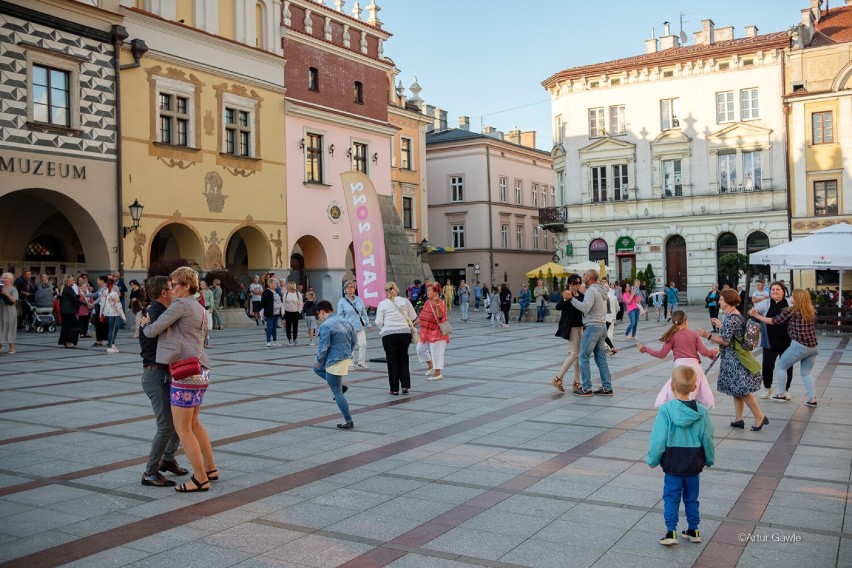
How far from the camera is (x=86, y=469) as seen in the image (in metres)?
7.84

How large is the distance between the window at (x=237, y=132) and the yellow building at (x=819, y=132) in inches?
1182

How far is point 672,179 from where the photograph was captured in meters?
48.1

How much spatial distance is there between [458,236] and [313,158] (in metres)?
24.9

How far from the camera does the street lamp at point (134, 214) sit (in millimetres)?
26453

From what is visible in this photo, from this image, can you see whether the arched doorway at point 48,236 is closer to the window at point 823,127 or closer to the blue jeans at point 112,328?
the blue jeans at point 112,328

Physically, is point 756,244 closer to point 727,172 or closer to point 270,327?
point 727,172

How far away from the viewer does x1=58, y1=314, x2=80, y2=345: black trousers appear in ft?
66.2

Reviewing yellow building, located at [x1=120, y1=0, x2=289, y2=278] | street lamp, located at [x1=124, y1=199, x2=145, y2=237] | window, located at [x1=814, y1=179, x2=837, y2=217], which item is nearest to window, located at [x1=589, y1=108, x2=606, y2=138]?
window, located at [x1=814, y1=179, x2=837, y2=217]

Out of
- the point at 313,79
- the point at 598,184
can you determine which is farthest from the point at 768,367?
the point at 598,184

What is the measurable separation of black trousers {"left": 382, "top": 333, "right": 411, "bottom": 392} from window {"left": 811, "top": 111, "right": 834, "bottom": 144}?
128 ft

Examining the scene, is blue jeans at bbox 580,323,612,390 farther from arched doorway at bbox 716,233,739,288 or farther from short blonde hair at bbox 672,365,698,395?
arched doorway at bbox 716,233,739,288

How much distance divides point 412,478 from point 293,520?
156cm

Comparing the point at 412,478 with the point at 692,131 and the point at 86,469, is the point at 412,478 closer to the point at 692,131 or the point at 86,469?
the point at 86,469

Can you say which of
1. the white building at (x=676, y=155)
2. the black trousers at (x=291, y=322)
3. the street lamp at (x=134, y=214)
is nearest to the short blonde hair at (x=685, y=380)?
the black trousers at (x=291, y=322)
